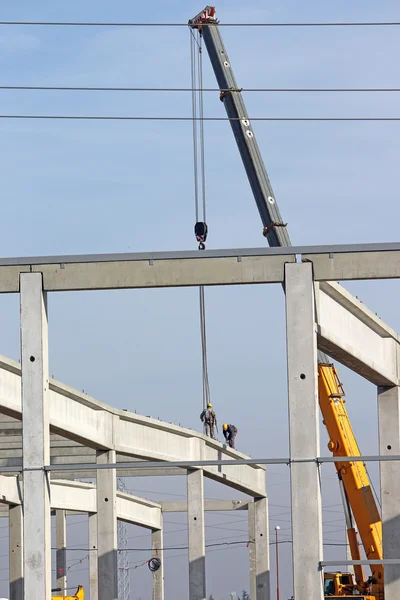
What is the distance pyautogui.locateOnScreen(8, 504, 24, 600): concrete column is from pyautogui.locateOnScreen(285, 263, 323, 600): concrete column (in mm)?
18582

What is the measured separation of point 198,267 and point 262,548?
85.8 ft

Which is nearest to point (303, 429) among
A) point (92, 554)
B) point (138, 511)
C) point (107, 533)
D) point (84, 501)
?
point (107, 533)

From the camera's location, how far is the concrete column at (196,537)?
106ft

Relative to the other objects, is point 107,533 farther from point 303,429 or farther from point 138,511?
point 138,511

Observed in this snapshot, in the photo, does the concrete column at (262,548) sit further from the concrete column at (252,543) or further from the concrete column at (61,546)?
the concrete column at (61,546)

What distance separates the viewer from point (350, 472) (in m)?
27.6

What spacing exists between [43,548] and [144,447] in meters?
14.5

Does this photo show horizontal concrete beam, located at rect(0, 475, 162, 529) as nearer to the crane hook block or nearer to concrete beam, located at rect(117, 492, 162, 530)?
concrete beam, located at rect(117, 492, 162, 530)

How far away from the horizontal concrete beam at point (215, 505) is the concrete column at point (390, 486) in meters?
26.1

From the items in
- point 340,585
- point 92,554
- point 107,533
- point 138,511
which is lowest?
point 340,585

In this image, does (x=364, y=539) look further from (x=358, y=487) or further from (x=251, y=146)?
(x=251, y=146)

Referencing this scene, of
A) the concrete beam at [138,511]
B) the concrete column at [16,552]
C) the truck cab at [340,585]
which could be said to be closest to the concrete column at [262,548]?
the concrete beam at [138,511]

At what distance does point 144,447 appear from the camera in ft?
107

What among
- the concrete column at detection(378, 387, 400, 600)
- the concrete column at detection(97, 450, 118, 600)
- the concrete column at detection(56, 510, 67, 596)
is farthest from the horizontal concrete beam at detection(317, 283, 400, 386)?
the concrete column at detection(56, 510, 67, 596)
